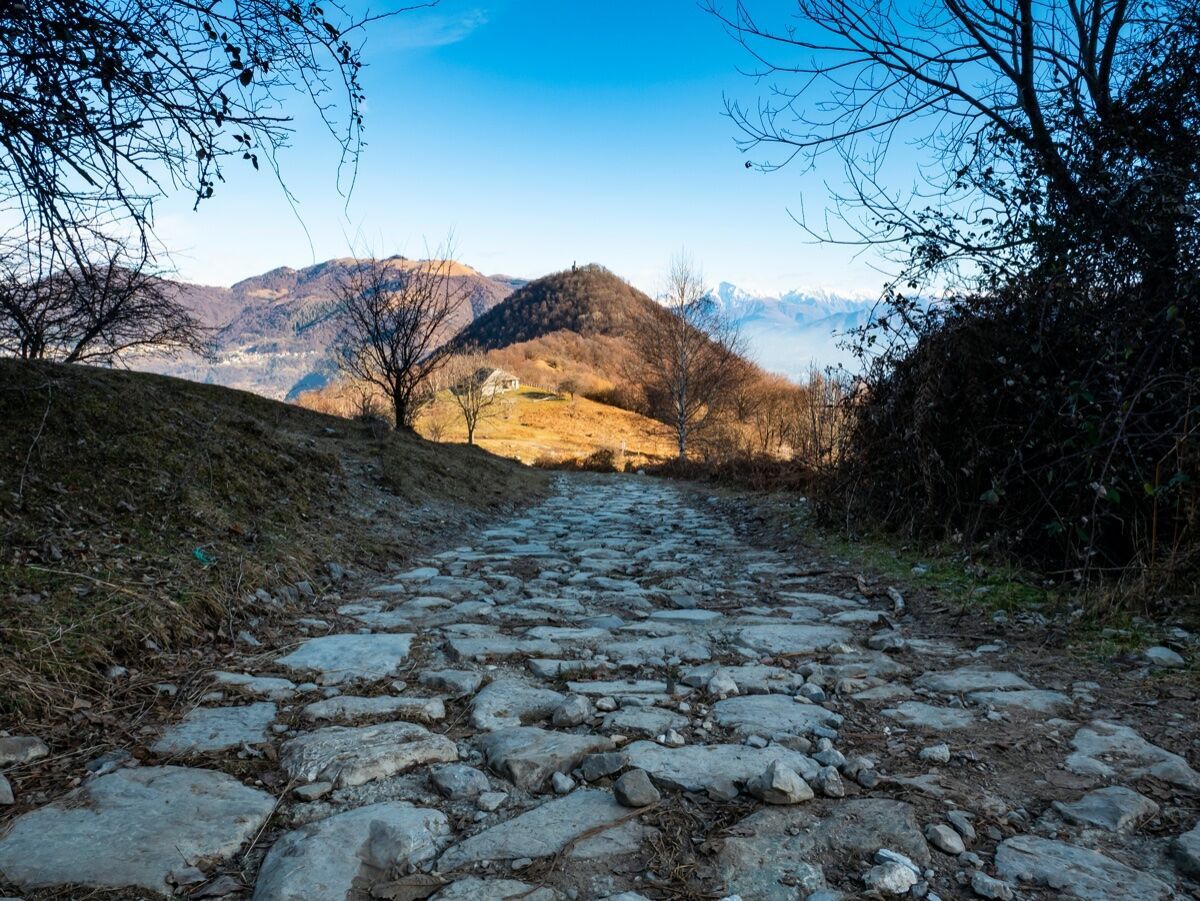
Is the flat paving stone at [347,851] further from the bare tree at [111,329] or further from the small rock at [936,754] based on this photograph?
the bare tree at [111,329]

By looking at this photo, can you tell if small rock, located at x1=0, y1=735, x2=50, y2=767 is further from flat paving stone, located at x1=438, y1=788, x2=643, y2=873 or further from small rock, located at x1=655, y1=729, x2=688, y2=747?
small rock, located at x1=655, y1=729, x2=688, y2=747

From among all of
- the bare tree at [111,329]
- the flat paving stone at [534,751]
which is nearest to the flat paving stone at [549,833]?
the flat paving stone at [534,751]

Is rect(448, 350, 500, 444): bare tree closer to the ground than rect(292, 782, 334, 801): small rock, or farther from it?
farther from it

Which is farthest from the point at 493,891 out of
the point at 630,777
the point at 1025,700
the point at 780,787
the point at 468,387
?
the point at 468,387

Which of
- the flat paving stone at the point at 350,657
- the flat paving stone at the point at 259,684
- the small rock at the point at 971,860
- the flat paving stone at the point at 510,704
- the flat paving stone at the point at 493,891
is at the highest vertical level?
the small rock at the point at 971,860

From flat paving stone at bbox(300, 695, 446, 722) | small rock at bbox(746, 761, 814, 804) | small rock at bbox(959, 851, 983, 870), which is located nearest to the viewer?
small rock at bbox(959, 851, 983, 870)

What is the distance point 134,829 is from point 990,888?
2.01 m

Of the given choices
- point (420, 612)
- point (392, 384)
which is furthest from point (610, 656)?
point (392, 384)

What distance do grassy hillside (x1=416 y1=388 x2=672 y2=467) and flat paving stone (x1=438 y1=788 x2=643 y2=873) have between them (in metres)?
23.9

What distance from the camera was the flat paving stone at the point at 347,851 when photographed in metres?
1.49

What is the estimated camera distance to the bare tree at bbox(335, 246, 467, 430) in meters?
13.0

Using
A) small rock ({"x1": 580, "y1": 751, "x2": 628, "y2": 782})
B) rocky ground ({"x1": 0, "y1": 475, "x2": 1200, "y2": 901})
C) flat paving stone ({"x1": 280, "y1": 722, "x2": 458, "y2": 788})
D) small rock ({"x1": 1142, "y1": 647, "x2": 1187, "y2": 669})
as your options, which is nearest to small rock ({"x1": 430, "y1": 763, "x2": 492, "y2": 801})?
rocky ground ({"x1": 0, "y1": 475, "x2": 1200, "y2": 901})

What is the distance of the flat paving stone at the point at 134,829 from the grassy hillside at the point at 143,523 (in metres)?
0.70

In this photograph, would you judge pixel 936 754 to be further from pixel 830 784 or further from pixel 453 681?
pixel 453 681
